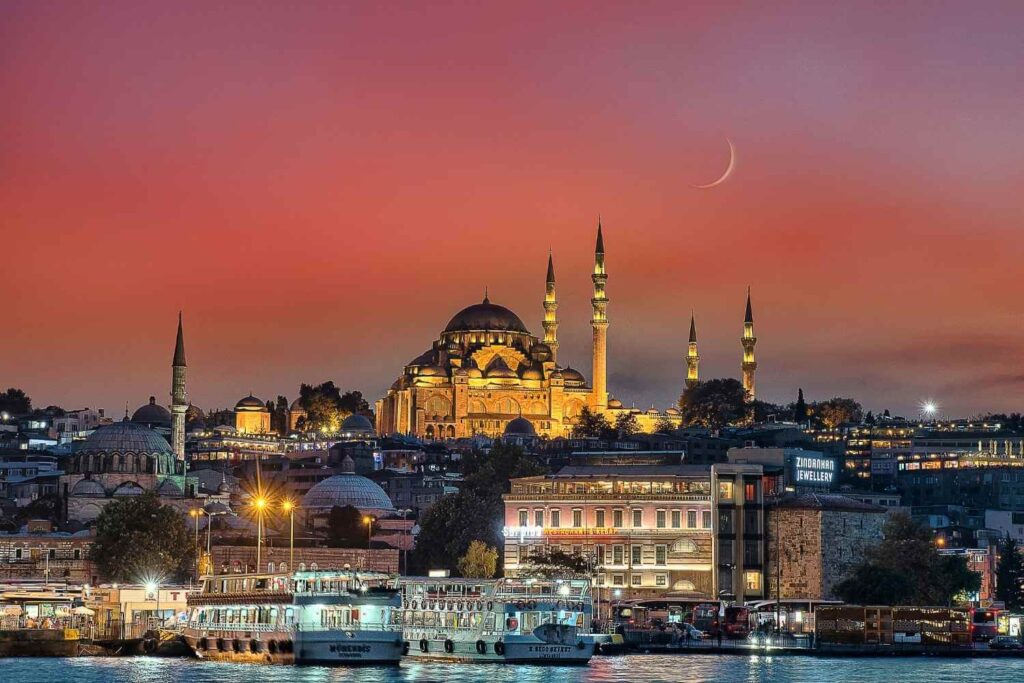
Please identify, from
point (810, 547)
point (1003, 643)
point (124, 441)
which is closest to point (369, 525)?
point (810, 547)

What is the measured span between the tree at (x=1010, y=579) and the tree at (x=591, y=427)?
5318cm

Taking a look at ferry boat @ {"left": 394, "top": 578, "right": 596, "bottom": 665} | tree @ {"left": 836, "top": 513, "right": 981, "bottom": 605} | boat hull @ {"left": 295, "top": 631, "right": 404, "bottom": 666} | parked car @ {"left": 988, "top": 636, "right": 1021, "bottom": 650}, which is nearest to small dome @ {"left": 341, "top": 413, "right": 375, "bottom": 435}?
tree @ {"left": 836, "top": 513, "right": 981, "bottom": 605}

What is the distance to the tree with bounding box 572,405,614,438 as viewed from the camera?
15479 cm

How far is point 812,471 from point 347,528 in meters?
38.7

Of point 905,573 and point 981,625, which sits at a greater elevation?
point 905,573

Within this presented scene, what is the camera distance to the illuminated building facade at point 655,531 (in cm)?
8112

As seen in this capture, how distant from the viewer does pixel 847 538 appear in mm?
82188

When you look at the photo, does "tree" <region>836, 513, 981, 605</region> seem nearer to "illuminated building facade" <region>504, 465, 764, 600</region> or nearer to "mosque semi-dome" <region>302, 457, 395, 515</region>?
"illuminated building facade" <region>504, 465, 764, 600</region>

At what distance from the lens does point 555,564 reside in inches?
3100

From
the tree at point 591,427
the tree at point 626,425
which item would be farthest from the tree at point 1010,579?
the tree at point 626,425

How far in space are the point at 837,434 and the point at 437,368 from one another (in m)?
31.5

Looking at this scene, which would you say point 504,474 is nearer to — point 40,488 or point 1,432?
point 40,488

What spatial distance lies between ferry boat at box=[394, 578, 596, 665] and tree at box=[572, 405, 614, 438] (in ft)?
298

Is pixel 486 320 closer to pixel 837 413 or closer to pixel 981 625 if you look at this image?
pixel 837 413
